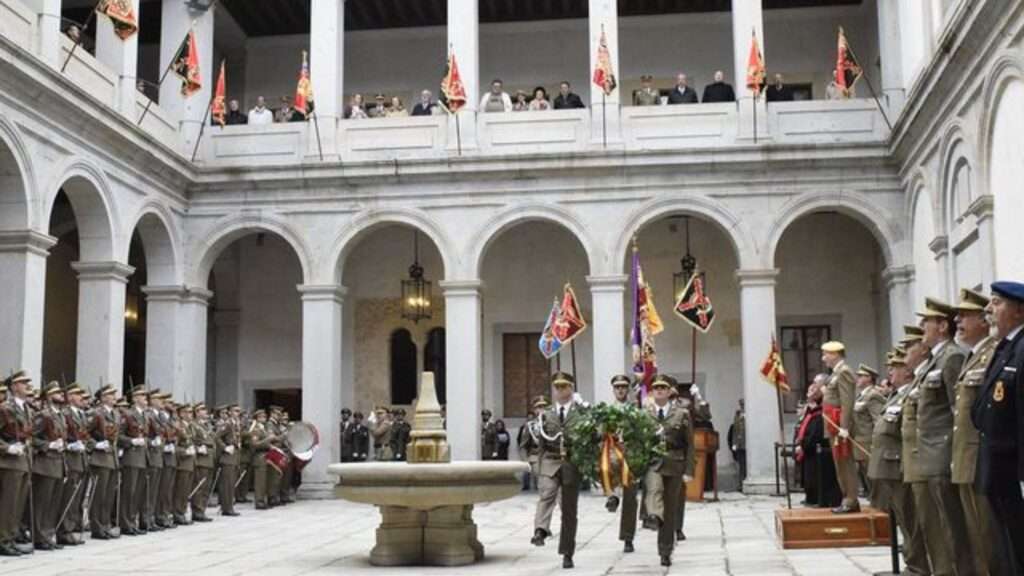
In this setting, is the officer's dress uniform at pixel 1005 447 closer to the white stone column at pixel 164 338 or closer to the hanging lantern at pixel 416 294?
the white stone column at pixel 164 338

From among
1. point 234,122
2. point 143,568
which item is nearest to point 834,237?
point 234,122

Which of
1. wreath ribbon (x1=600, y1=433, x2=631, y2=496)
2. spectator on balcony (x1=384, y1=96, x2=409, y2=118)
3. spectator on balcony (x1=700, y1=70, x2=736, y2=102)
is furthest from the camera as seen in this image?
spectator on balcony (x1=384, y1=96, x2=409, y2=118)

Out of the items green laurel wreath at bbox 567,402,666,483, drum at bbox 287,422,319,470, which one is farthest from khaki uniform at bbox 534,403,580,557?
drum at bbox 287,422,319,470

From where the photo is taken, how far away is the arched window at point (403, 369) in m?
25.5

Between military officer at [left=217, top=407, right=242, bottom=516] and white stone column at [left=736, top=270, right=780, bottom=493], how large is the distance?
28.7 ft

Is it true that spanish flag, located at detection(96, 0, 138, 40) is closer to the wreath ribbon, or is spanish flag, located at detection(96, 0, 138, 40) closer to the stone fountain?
the stone fountain

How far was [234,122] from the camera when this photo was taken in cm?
2384

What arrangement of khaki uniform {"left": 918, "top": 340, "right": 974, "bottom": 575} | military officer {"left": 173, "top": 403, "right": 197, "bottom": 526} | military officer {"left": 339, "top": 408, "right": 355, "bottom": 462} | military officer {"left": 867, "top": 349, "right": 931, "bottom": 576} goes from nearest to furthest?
khaki uniform {"left": 918, "top": 340, "right": 974, "bottom": 575} → military officer {"left": 867, "top": 349, "right": 931, "bottom": 576} → military officer {"left": 173, "top": 403, "right": 197, "bottom": 526} → military officer {"left": 339, "top": 408, "right": 355, "bottom": 462}

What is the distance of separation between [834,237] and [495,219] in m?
7.55

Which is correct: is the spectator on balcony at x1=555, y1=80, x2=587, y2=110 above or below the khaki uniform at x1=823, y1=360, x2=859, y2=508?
above

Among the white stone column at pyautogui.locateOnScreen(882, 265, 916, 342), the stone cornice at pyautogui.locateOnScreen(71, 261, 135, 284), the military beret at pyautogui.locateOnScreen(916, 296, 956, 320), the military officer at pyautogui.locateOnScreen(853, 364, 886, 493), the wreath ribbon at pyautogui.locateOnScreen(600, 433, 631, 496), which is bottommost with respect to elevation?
the wreath ribbon at pyautogui.locateOnScreen(600, 433, 631, 496)

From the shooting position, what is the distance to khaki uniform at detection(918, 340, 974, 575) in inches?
299

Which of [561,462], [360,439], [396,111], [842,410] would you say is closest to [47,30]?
[396,111]

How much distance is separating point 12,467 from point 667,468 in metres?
7.03
